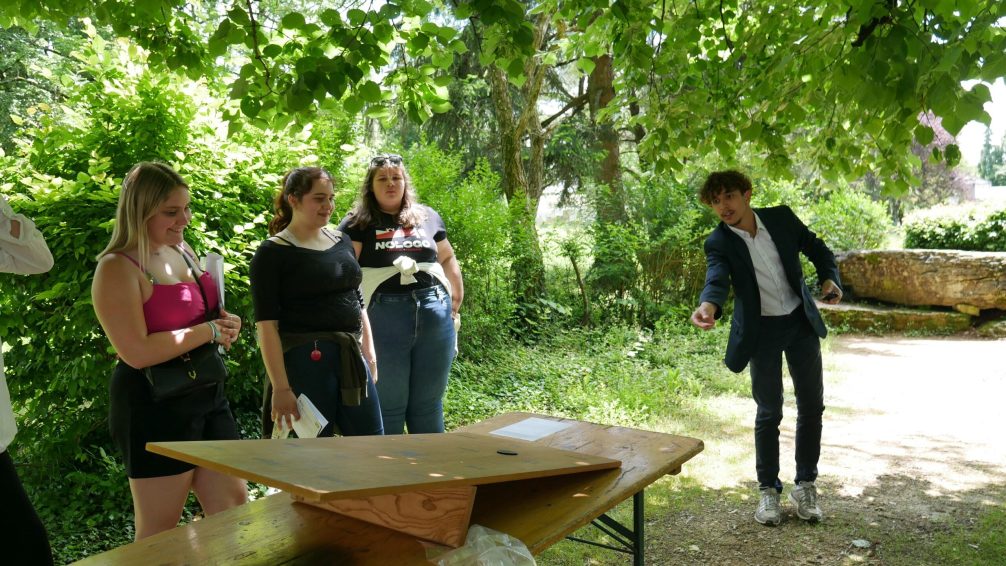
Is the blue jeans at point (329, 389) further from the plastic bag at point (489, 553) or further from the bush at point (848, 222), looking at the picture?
the bush at point (848, 222)

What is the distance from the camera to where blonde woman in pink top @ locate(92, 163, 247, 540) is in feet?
8.72

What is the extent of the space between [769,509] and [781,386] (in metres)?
0.72

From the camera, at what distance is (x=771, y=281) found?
420 cm

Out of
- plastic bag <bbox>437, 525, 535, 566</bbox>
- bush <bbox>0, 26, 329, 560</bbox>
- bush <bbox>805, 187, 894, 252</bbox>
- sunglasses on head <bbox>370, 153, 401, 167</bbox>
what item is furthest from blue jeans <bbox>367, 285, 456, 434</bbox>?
bush <bbox>805, 187, 894, 252</bbox>

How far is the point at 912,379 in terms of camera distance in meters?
8.31

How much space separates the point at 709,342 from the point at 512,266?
271 centimetres

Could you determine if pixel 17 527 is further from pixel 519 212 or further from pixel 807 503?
pixel 519 212

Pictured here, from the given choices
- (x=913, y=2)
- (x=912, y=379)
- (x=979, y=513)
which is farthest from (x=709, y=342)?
(x=913, y=2)

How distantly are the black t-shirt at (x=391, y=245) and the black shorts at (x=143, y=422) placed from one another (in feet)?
4.50

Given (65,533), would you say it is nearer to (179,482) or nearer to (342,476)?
(179,482)

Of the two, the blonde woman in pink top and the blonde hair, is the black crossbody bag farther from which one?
the blonde hair

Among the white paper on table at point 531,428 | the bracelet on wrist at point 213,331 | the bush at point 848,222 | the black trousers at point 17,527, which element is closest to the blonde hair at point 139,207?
the bracelet on wrist at point 213,331

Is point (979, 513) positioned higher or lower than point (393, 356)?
lower

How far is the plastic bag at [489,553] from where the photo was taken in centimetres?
187
